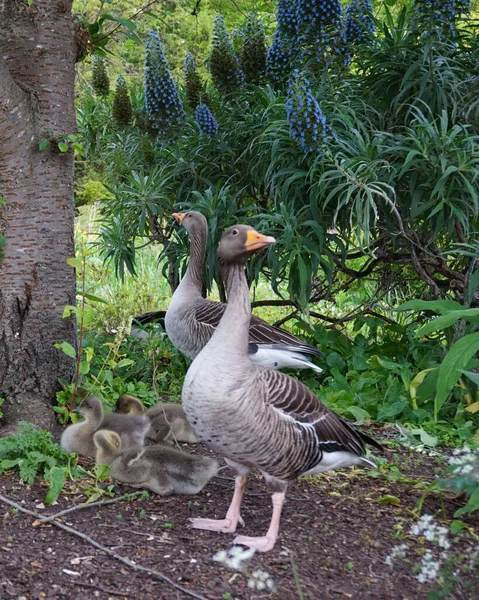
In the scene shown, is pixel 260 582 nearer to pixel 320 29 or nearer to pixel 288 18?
pixel 320 29

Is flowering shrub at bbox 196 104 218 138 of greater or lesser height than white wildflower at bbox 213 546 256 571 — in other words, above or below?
above

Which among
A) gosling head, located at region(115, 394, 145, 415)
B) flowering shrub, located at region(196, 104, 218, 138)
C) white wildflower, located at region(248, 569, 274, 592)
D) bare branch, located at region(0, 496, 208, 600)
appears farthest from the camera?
flowering shrub, located at region(196, 104, 218, 138)

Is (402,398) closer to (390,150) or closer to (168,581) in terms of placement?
(390,150)

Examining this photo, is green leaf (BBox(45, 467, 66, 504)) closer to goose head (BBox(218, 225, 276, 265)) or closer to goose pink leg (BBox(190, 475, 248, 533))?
goose pink leg (BBox(190, 475, 248, 533))

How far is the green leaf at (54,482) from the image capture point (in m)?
3.37

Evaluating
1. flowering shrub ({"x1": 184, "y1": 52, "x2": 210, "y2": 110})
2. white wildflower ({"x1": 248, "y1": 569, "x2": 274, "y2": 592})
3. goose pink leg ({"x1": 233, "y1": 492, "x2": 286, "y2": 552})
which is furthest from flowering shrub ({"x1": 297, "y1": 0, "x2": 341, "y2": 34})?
white wildflower ({"x1": 248, "y1": 569, "x2": 274, "y2": 592})

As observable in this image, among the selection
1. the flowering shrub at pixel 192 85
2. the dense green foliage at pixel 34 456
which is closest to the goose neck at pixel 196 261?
the flowering shrub at pixel 192 85

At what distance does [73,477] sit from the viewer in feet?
12.2

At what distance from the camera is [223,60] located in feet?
20.5

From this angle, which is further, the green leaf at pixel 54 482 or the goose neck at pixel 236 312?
the green leaf at pixel 54 482

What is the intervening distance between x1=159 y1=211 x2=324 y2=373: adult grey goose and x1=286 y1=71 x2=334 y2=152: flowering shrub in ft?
3.91

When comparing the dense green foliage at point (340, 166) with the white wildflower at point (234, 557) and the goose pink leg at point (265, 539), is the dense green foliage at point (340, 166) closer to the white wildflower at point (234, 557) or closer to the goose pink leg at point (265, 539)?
→ the goose pink leg at point (265, 539)

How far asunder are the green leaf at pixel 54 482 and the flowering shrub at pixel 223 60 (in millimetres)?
4130

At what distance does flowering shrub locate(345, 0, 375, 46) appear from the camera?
5.70m
